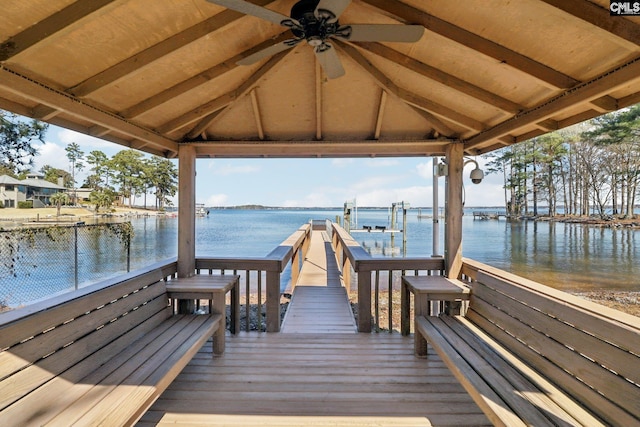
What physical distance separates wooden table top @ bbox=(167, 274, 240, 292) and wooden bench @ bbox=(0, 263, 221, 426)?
1.28ft

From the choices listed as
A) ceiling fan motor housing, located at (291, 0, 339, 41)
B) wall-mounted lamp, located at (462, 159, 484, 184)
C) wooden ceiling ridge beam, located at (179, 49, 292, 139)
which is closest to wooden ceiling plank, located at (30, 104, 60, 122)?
wooden ceiling ridge beam, located at (179, 49, 292, 139)

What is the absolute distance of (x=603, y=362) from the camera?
63.0 inches

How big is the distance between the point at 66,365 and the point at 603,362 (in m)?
2.87

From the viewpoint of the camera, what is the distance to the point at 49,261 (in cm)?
1105

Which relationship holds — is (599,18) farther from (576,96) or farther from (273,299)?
(273,299)

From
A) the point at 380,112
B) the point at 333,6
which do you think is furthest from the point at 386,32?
the point at 380,112

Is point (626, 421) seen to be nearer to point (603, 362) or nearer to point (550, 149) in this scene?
point (603, 362)

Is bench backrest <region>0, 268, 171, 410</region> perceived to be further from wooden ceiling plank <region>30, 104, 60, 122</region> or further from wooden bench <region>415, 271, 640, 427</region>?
wooden bench <region>415, 271, 640, 427</region>

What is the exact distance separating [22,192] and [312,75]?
4532 centimetres

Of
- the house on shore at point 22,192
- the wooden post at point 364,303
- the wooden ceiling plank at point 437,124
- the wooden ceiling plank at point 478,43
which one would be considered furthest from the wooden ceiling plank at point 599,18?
the house on shore at point 22,192

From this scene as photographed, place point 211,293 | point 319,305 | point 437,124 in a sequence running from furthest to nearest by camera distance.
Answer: point 319,305 → point 437,124 → point 211,293

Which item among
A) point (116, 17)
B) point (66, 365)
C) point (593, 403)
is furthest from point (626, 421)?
point (116, 17)

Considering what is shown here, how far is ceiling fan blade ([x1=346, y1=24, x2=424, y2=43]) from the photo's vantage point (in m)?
1.75

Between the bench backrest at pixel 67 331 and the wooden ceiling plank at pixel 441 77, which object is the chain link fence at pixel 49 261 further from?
the wooden ceiling plank at pixel 441 77
